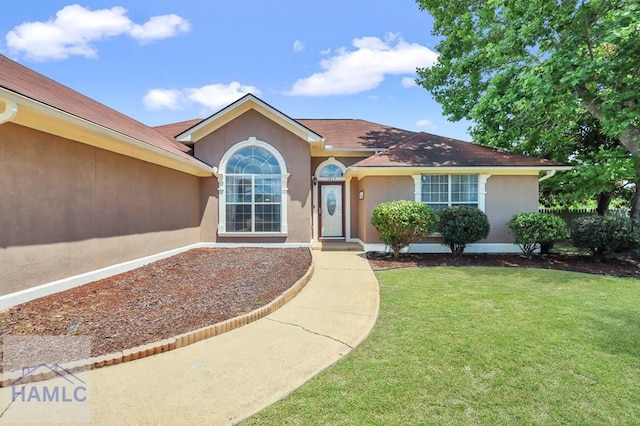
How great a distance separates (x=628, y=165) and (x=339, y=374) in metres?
12.3

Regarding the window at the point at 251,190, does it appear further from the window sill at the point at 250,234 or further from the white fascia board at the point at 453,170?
the white fascia board at the point at 453,170

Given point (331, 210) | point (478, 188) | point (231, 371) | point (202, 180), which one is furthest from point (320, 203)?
point (231, 371)

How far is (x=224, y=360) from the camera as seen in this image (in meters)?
3.55

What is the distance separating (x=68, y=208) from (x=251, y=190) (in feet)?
19.6

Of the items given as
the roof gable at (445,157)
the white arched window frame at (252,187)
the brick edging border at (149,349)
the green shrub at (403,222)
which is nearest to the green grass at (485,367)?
the brick edging border at (149,349)

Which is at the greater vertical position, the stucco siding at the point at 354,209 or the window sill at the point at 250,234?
the stucco siding at the point at 354,209

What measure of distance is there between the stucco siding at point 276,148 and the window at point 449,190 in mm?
4302

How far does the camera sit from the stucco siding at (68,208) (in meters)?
4.91

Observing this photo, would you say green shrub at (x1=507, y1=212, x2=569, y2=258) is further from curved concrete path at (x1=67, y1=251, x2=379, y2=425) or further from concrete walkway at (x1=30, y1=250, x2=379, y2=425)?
concrete walkway at (x1=30, y1=250, x2=379, y2=425)

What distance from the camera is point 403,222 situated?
30.9 ft

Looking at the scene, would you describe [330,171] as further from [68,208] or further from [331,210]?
[68,208]

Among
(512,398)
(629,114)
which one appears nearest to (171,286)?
(512,398)

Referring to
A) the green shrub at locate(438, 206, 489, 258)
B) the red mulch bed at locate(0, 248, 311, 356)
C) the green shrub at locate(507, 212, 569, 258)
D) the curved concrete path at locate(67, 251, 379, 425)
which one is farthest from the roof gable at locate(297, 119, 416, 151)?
the curved concrete path at locate(67, 251, 379, 425)

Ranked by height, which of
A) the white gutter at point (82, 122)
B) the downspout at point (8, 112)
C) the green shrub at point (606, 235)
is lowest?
the green shrub at point (606, 235)
